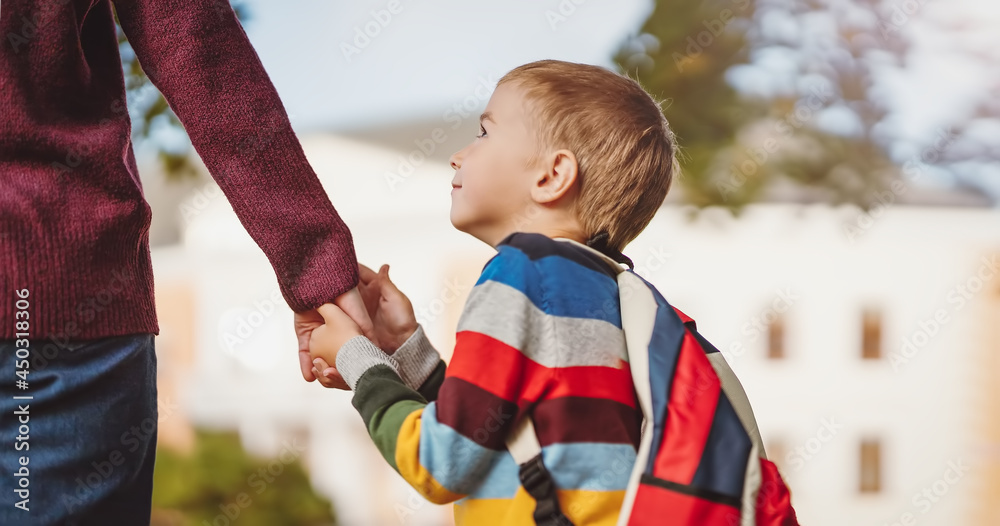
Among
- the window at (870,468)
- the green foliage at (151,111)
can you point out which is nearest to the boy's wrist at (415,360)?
the green foliage at (151,111)

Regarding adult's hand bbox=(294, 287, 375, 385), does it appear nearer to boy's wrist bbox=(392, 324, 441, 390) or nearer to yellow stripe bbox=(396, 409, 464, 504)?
boy's wrist bbox=(392, 324, 441, 390)

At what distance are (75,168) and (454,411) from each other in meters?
0.37

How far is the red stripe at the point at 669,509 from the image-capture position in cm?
71

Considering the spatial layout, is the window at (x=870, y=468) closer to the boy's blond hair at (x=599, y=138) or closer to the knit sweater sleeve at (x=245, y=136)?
the boy's blond hair at (x=599, y=138)

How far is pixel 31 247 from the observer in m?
0.63

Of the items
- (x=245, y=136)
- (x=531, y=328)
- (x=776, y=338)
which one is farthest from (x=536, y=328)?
(x=776, y=338)

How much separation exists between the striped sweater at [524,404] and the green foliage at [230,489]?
96.4 inches

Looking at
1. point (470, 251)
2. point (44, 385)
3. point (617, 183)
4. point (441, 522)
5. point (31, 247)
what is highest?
point (470, 251)

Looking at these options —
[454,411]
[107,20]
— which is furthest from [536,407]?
[107,20]

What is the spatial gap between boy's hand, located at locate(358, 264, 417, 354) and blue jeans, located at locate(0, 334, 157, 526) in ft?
1.09

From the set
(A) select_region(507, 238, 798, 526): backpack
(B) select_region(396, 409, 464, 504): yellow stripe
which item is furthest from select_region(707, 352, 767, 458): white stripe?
(B) select_region(396, 409, 464, 504): yellow stripe

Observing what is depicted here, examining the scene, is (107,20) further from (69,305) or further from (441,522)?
(441,522)

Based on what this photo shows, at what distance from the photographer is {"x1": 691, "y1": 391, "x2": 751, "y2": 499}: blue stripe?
729mm

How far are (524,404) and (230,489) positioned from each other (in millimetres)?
2591
